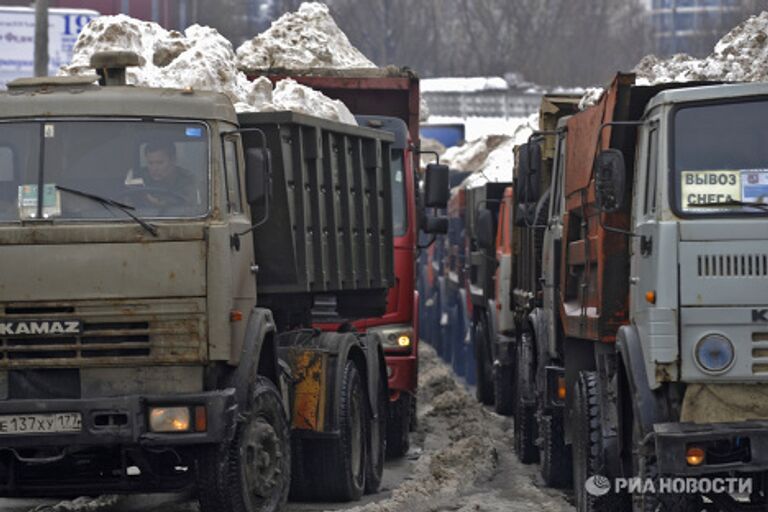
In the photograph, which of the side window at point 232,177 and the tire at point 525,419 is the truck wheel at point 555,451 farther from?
the side window at point 232,177

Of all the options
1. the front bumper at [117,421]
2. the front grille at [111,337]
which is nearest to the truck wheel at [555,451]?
the front bumper at [117,421]

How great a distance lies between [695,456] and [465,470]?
18.7 feet

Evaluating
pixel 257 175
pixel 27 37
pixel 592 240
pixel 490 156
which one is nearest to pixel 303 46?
pixel 490 156

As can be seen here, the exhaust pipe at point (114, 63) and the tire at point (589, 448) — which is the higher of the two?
the exhaust pipe at point (114, 63)

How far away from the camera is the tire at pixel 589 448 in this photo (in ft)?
37.0

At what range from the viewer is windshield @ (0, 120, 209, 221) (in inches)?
450

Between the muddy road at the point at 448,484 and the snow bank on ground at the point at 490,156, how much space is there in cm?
405

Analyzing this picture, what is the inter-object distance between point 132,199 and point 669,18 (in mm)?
80785

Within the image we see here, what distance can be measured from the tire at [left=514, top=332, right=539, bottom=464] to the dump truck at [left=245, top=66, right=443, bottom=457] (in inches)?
43.2

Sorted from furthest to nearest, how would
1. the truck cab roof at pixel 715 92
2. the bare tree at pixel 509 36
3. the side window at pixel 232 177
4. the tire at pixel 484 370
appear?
the bare tree at pixel 509 36 → the tire at pixel 484 370 → the side window at pixel 232 177 → the truck cab roof at pixel 715 92

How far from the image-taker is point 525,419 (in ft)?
54.0

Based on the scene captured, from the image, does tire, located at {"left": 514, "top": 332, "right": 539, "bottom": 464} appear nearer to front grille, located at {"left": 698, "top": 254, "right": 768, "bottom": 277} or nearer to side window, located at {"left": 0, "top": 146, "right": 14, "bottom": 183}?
side window, located at {"left": 0, "top": 146, "right": 14, "bottom": 183}

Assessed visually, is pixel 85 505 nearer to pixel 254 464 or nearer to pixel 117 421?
pixel 254 464

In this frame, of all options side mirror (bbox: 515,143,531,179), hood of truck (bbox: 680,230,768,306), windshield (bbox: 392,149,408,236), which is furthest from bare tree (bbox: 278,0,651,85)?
hood of truck (bbox: 680,230,768,306)
